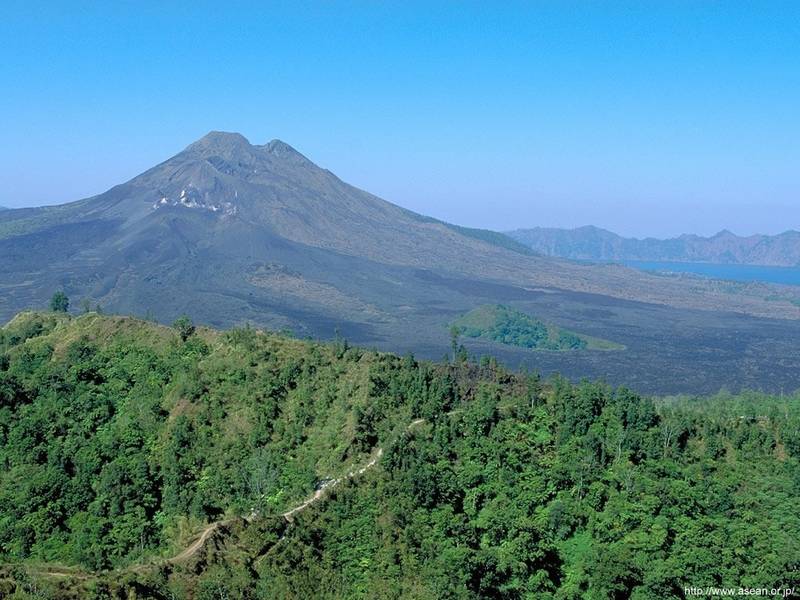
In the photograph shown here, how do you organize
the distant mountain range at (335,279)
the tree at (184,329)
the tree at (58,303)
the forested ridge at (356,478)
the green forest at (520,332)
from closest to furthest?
1. the forested ridge at (356,478)
2. the tree at (184,329)
3. the tree at (58,303)
4. the distant mountain range at (335,279)
5. the green forest at (520,332)

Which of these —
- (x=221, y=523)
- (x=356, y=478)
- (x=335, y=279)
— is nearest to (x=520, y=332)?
(x=335, y=279)

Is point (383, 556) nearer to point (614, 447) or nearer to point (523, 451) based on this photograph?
point (523, 451)

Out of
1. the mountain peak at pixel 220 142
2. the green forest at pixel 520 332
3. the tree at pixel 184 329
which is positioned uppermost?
the mountain peak at pixel 220 142

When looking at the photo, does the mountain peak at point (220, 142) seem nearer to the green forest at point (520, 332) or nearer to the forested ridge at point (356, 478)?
the green forest at point (520, 332)

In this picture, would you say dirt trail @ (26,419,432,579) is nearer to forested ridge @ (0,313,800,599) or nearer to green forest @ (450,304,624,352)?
forested ridge @ (0,313,800,599)

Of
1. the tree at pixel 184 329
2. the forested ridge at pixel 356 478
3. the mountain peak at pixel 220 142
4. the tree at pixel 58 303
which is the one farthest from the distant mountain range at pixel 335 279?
the tree at pixel 184 329

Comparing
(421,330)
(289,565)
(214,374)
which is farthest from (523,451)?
(421,330)

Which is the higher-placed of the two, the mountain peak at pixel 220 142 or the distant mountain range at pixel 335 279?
the mountain peak at pixel 220 142
